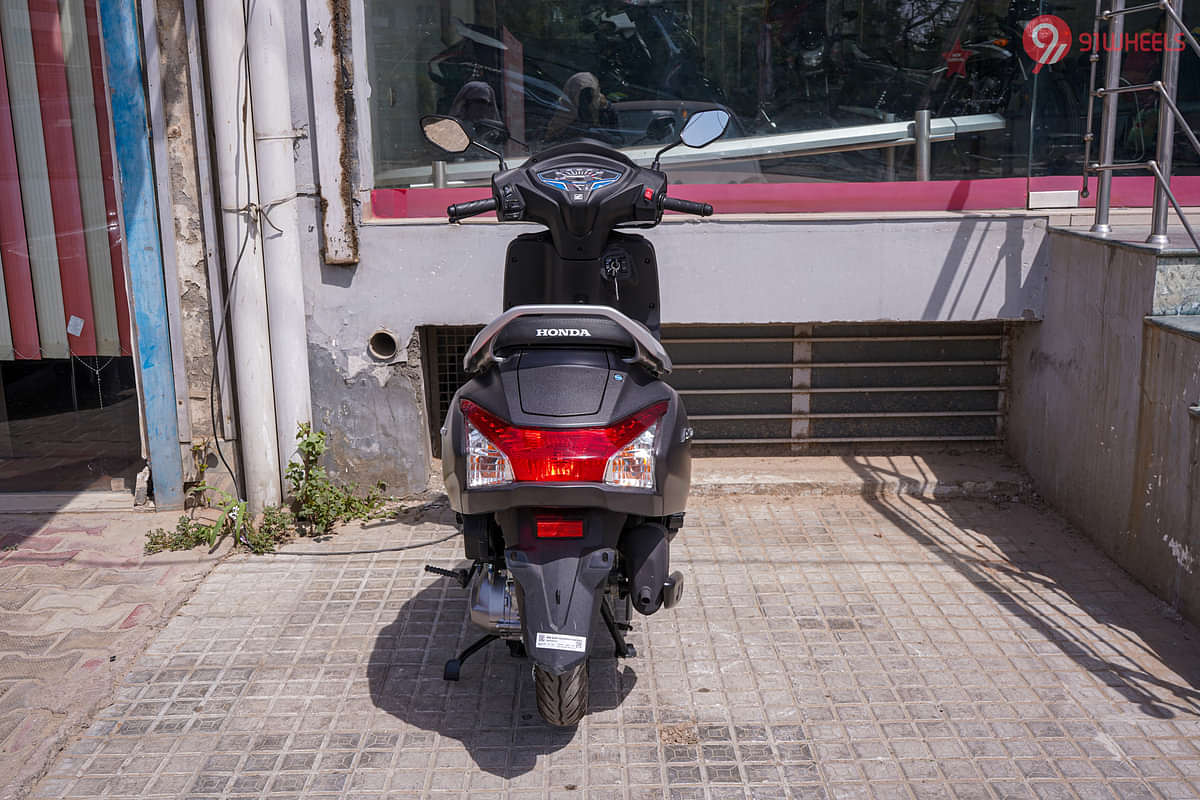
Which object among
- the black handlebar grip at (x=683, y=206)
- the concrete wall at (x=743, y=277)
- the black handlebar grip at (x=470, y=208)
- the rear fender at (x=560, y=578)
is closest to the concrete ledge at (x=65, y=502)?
the concrete wall at (x=743, y=277)

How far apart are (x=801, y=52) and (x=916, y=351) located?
1.88 meters

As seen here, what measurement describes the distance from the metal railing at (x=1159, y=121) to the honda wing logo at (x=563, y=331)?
2.89m

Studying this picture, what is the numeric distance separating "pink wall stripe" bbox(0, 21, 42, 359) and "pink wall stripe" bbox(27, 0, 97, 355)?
0.19m

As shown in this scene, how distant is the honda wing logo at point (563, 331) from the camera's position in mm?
3430

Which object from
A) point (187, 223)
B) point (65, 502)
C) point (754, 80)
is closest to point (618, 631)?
point (187, 223)

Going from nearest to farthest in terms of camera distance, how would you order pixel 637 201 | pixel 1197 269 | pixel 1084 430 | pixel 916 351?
pixel 637 201 < pixel 1197 269 < pixel 1084 430 < pixel 916 351

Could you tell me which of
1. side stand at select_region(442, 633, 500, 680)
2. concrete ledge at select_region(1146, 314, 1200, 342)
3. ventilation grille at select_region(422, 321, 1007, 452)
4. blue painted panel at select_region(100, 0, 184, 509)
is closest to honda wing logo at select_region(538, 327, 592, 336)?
side stand at select_region(442, 633, 500, 680)

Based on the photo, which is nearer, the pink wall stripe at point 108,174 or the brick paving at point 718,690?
the brick paving at point 718,690

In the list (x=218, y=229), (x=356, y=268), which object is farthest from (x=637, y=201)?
(x=218, y=229)

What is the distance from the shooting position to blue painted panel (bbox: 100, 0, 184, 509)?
5.55m

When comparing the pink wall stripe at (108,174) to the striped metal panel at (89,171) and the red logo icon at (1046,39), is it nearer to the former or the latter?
the striped metal panel at (89,171)

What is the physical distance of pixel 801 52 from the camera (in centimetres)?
610

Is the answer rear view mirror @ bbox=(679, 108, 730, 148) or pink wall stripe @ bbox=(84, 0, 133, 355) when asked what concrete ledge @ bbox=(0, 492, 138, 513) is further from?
rear view mirror @ bbox=(679, 108, 730, 148)

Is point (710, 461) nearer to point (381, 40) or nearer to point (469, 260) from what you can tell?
point (469, 260)
